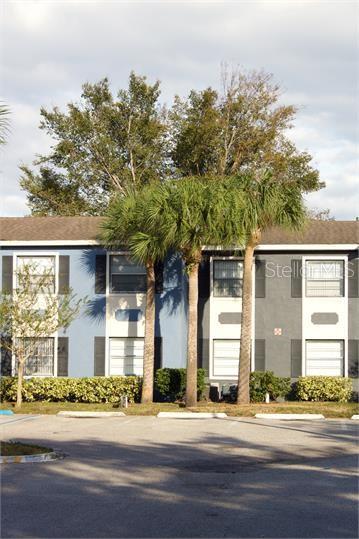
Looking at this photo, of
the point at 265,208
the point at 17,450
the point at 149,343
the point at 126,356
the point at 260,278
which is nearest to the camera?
the point at 17,450

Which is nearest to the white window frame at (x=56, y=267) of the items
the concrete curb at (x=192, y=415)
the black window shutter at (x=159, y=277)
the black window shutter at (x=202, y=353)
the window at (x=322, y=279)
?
the black window shutter at (x=159, y=277)

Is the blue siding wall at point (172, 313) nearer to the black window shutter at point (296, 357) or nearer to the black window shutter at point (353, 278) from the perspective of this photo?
the black window shutter at point (296, 357)

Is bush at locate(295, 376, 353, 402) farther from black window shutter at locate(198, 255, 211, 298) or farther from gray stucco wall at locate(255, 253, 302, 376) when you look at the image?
black window shutter at locate(198, 255, 211, 298)

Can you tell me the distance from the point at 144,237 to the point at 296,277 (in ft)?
22.1

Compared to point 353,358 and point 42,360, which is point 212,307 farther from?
point 42,360

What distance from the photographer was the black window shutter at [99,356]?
31.6 metres

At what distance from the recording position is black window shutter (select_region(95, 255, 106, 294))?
31.6 m

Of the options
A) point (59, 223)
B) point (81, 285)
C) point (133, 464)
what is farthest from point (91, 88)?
point (133, 464)

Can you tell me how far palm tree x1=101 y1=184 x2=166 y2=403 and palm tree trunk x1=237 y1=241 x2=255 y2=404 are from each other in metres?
2.81

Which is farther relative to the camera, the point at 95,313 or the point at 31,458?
the point at 95,313

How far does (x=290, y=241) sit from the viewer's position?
3123 centimetres

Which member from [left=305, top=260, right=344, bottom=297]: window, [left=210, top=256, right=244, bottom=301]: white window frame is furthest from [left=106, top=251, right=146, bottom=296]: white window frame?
[left=305, top=260, right=344, bottom=297]: window

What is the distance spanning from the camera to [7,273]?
3191 cm

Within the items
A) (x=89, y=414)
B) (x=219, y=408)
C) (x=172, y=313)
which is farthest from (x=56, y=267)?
(x=219, y=408)
